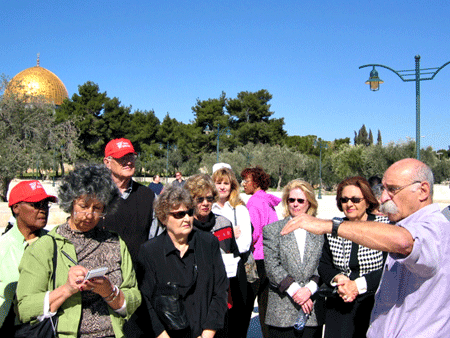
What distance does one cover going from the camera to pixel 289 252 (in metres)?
3.69

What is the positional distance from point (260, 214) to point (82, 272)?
9.47 ft

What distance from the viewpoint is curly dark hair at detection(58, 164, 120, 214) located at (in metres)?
2.56

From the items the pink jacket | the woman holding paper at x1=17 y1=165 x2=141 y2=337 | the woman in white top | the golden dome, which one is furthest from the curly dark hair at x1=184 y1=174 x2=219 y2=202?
the golden dome

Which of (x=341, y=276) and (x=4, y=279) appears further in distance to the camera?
(x=341, y=276)

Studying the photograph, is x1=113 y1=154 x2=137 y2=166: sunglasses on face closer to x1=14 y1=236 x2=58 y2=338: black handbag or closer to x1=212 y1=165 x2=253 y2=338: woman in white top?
x1=212 y1=165 x2=253 y2=338: woman in white top

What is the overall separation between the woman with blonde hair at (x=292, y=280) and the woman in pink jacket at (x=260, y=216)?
64 cm

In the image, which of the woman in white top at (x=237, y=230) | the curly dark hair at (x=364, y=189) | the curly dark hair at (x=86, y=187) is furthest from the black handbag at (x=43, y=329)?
the curly dark hair at (x=364, y=189)

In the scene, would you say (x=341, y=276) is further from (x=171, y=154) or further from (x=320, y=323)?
(x=171, y=154)

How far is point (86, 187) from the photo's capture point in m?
2.58

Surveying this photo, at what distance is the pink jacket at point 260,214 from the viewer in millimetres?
4719

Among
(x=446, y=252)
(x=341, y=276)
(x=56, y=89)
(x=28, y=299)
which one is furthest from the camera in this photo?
(x=56, y=89)

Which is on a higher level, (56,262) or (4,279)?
(56,262)

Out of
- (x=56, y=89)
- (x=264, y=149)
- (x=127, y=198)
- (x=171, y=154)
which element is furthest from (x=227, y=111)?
(x=127, y=198)

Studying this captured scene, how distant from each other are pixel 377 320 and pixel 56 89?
3572 inches
